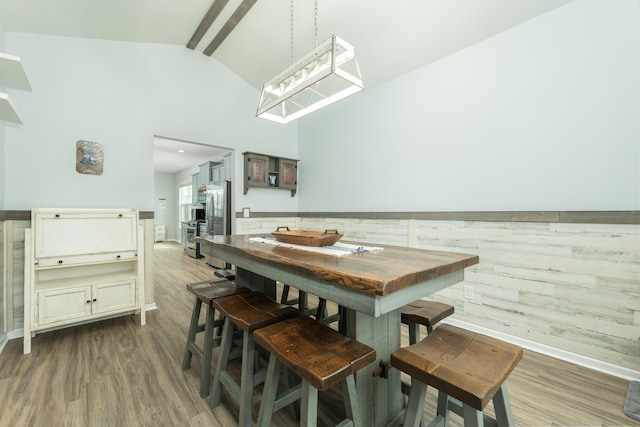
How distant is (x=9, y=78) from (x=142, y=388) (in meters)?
2.32

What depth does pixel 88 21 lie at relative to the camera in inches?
96.1

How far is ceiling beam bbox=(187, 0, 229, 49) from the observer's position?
8.37 ft

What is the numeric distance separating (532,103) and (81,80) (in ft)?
13.4

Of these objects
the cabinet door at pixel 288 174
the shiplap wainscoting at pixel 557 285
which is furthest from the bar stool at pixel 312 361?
the cabinet door at pixel 288 174

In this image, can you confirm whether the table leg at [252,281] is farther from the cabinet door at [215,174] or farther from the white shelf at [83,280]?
the cabinet door at [215,174]

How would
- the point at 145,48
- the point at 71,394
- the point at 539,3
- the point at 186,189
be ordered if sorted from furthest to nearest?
1. the point at 186,189
2. the point at 145,48
3. the point at 539,3
4. the point at 71,394

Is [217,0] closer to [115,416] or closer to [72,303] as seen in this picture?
[72,303]

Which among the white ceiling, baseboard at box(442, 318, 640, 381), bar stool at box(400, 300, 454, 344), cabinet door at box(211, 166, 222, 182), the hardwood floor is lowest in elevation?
the hardwood floor

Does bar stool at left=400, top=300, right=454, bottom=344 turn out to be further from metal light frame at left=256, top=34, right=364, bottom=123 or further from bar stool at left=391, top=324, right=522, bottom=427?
metal light frame at left=256, top=34, right=364, bottom=123

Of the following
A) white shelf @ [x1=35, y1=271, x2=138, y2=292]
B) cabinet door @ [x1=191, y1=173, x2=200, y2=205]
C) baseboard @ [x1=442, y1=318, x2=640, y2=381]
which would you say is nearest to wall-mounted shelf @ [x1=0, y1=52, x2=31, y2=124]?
white shelf @ [x1=35, y1=271, x2=138, y2=292]

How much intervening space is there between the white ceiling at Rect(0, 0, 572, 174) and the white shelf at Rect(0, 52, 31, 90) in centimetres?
65

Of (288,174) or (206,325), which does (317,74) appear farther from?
(288,174)

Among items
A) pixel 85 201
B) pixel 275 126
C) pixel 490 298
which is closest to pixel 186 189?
pixel 275 126

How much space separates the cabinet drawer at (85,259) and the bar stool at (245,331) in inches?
62.1
